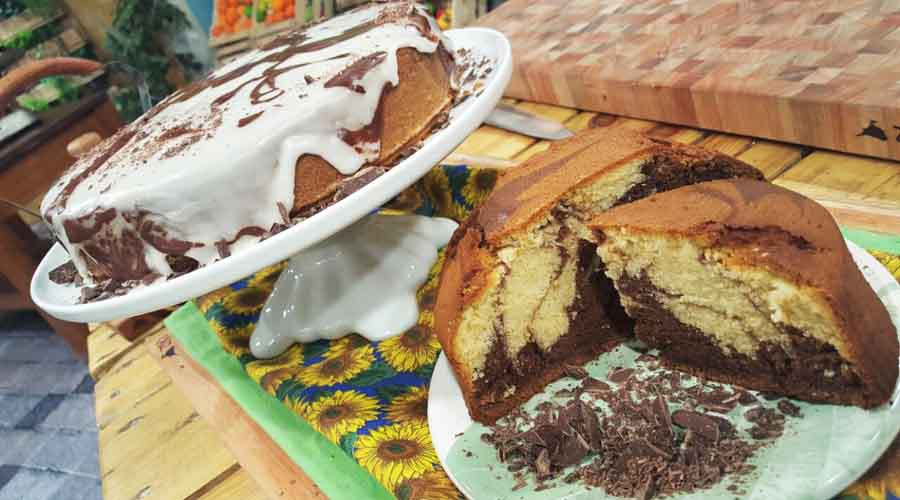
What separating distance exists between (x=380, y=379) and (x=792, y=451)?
2.32 ft

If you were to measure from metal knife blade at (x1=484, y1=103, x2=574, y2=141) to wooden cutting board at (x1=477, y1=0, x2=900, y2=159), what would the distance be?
110mm

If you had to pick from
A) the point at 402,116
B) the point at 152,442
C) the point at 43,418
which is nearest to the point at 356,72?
the point at 402,116

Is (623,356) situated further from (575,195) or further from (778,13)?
(778,13)

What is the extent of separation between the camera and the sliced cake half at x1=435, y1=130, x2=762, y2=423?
1086 mm

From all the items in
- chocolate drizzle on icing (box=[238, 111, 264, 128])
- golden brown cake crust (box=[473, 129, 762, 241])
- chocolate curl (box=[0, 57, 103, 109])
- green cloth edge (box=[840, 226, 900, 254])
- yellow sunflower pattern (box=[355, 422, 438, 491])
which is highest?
chocolate curl (box=[0, 57, 103, 109])

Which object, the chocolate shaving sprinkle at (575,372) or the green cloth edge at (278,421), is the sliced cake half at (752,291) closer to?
the chocolate shaving sprinkle at (575,372)

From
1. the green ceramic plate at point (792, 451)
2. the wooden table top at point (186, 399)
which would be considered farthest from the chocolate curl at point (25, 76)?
the green ceramic plate at point (792, 451)

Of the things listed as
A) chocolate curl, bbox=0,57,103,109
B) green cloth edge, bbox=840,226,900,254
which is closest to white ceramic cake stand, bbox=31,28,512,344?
green cloth edge, bbox=840,226,900,254

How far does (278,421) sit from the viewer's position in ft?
4.43

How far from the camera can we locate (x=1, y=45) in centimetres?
299

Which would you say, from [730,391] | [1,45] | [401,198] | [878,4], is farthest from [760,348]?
[1,45]

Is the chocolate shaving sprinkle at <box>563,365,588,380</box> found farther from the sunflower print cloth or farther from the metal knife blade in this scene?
the metal knife blade

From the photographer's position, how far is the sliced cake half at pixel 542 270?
1.09 m

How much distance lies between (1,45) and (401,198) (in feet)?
6.90
